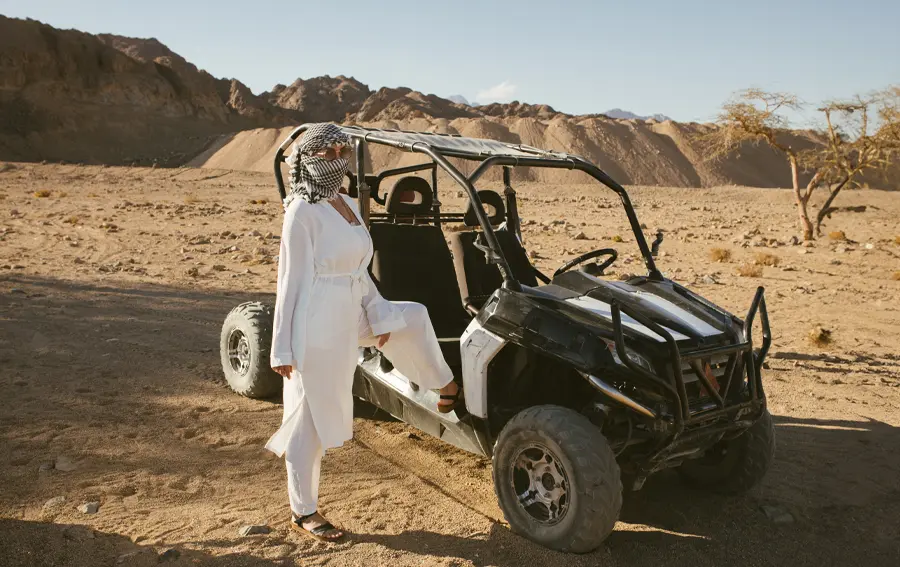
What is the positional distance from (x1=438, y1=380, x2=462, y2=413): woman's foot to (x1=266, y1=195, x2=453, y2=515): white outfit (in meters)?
0.53

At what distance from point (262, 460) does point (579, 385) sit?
2.10 meters

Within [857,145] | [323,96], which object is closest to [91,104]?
[323,96]

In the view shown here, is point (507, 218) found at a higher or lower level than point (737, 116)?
lower

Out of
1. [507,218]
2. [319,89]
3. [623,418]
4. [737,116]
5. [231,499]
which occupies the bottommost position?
Answer: [231,499]

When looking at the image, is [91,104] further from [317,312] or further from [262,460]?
[317,312]

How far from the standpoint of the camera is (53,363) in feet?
22.8

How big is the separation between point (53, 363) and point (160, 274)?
5461 millimetres

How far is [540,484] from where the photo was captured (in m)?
4.15

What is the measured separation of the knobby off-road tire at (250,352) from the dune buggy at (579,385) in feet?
3.42

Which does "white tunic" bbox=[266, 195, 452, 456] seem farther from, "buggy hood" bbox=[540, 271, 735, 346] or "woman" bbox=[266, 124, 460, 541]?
"buggy hood" bbox=[540, 271, 735, 346]

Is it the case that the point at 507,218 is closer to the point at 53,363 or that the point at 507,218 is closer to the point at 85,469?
the point at 85,469

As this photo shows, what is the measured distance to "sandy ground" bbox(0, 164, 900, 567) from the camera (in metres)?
4.12

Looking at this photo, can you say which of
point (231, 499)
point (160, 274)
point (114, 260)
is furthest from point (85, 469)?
point (114, 260)

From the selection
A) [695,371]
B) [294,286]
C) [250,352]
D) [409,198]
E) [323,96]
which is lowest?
[250,352]
